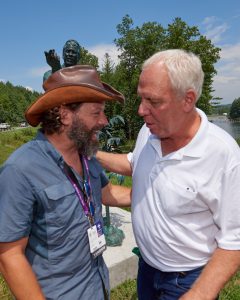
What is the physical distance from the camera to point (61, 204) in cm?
183

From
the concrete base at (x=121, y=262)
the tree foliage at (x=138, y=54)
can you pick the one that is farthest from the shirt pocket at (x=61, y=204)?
the tree foliage at (x=138, y=54)

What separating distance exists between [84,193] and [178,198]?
593mm

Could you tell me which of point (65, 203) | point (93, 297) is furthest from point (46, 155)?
point (93, 297)

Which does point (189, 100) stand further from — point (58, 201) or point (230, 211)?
point (58, 201)

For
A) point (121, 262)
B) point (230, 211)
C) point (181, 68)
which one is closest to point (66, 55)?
point (181, 68)

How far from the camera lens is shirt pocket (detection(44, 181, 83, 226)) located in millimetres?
1780

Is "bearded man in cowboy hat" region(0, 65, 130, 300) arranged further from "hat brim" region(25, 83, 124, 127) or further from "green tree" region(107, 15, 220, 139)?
"green tree" region(107, 15, 220, 139)

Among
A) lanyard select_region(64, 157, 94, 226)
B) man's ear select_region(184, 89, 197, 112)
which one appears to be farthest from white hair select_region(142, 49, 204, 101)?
lanyard select_region(64, 157, 94, 226)

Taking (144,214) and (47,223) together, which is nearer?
(47,223)

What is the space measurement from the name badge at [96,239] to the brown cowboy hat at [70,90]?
32.0 inches

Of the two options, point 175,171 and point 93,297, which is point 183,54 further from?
point 93,297

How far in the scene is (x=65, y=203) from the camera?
1853mm

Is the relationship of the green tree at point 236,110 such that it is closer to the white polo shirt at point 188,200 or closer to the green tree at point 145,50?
the green tree at point 145,50

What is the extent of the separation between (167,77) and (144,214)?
0.94 m
